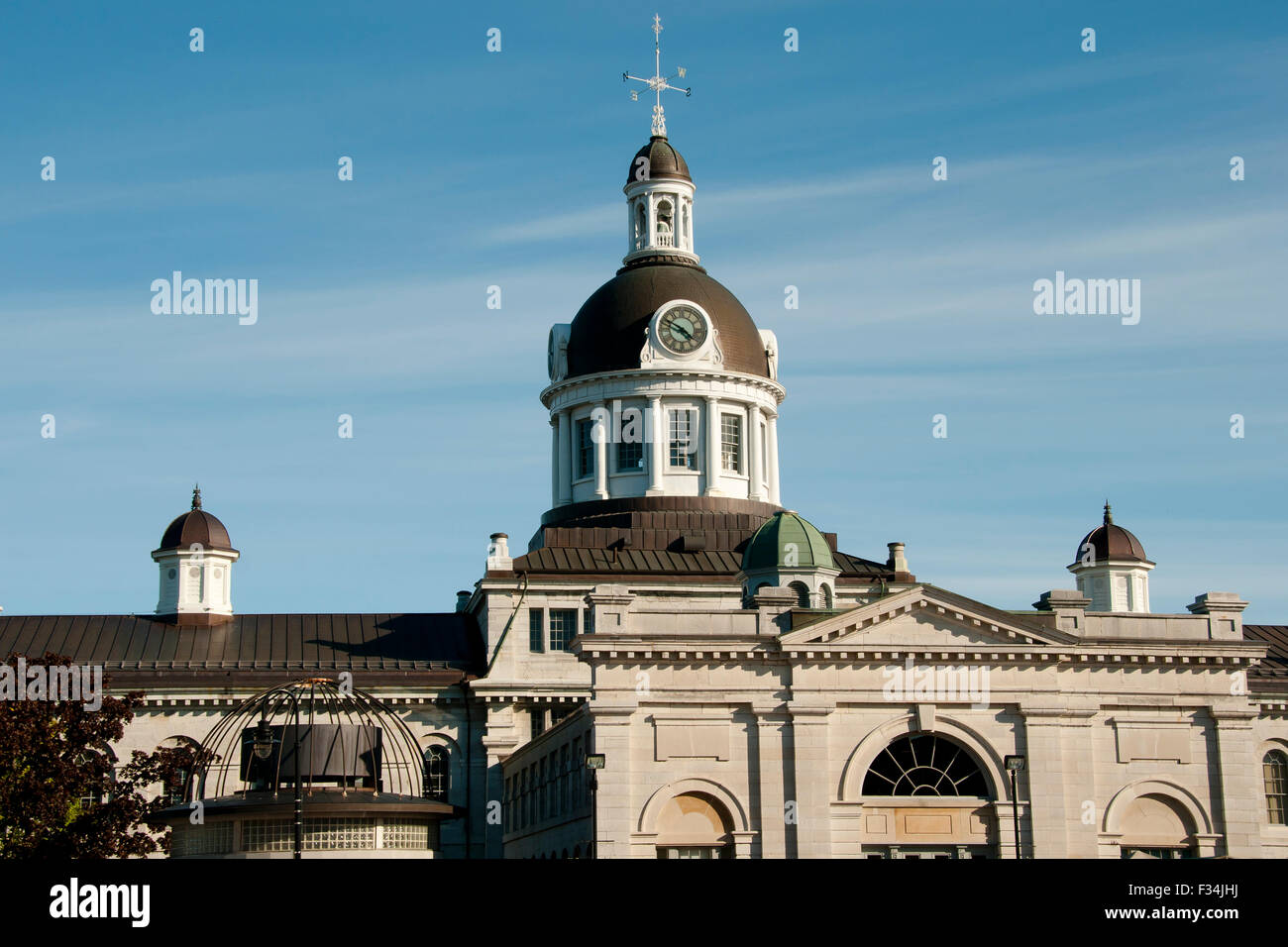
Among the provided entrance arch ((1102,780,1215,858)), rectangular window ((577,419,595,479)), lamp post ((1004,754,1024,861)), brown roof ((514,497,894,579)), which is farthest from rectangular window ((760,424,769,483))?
entrance arch ((1102,780,1215,858))

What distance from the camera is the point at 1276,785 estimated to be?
74.8 metres

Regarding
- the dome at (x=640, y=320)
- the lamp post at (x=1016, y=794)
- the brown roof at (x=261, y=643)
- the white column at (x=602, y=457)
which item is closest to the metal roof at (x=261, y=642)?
the brown roof at (x=261, y=643)

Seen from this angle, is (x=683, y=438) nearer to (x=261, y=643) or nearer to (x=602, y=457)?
(x=602, y=457)

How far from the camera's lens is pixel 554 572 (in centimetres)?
7238

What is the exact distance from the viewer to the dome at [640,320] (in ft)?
258

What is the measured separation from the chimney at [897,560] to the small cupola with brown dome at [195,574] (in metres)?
27.1

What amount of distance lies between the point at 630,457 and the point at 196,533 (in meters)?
18.2

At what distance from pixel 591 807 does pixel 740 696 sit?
17.9ft

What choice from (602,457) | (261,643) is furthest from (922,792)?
(261,643)

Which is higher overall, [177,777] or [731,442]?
[731,442]

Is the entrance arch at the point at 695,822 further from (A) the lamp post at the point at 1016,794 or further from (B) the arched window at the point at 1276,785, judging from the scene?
(B) the arched window at the point at 1276,785

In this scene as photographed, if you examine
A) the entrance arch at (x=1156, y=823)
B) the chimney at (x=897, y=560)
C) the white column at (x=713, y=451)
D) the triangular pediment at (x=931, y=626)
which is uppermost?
the white column at (x=713, y=451)
